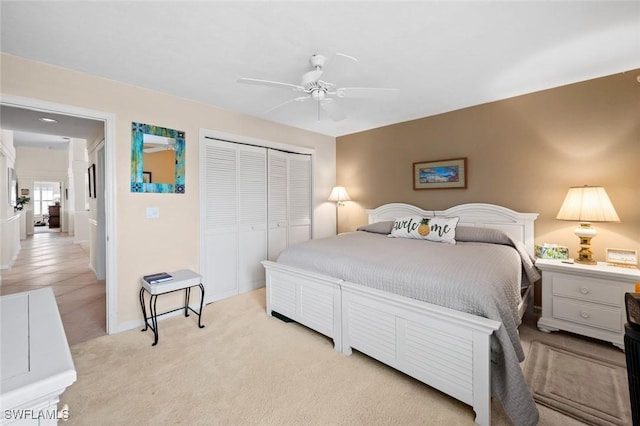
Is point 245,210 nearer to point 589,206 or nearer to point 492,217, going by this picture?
point 492,217

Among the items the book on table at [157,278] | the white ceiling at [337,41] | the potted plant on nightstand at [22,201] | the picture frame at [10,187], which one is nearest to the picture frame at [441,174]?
the white ceiling at [337,41]

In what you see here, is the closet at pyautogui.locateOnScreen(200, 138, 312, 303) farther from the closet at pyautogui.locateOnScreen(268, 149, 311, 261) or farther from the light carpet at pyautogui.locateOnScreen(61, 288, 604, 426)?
the light carpet at pyautogui.locateOnScreen(61, 288, 604, 426)

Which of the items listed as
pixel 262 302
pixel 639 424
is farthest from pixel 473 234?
pixel 262 302

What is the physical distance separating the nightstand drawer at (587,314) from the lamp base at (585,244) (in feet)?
1.35

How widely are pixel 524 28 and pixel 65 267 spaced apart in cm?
737

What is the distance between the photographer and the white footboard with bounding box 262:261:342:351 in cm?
237

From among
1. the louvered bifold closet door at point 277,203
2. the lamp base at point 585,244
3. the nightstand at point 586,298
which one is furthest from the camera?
the louvered bifold closet door at point 277,203

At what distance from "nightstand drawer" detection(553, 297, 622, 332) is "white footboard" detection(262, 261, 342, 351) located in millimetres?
2135

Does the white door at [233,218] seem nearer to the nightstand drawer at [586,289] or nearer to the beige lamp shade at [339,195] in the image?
the beige lamp shade at [339,195]

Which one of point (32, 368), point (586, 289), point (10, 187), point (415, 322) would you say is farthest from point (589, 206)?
point (10, 187)

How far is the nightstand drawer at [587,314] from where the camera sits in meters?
2.34

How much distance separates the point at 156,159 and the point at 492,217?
13.2 feet

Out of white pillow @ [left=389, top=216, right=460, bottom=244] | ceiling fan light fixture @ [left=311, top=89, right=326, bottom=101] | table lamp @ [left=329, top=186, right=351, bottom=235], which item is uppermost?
ceiling fan light fixture @ [left=311, top=89, right=326, bottom=101]

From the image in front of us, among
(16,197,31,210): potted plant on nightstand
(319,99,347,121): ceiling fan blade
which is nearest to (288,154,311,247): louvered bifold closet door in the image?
(319,99,347,121): ceiling fan blade
